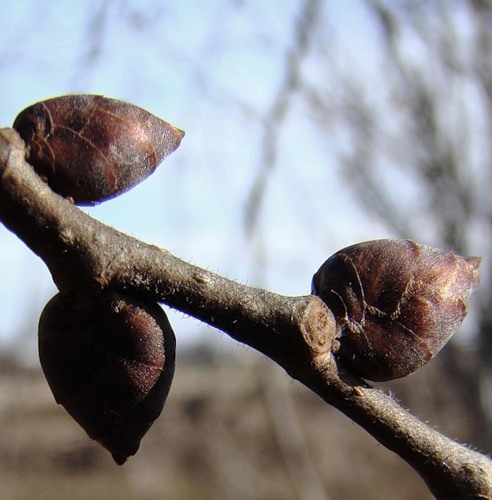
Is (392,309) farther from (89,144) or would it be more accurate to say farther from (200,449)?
(200,449)

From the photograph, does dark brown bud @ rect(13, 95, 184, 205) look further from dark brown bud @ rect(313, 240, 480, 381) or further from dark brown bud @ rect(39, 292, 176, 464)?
dark brown bud @ rect(313, 240, 480, 381)

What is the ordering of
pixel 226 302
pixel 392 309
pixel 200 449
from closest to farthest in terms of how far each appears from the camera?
pixel 226 302, pixel 392 309, pixel 200 449

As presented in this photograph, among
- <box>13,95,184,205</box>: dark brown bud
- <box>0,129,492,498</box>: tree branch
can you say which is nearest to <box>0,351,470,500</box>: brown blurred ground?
<box>0,129,492,498</box>: tree branch

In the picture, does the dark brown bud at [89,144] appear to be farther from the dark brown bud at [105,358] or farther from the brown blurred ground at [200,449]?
the brown blurred ground at [200,449]

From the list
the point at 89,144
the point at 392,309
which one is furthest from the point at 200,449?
the point at 89,144

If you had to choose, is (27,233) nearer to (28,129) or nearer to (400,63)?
(28,129)

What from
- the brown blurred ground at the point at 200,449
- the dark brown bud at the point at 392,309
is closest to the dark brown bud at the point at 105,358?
the dark brown bud at the point at 392,309

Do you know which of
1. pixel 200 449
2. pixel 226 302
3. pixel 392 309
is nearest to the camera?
pixel 226 302

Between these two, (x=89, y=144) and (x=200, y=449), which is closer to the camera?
(x=89, y=144)
